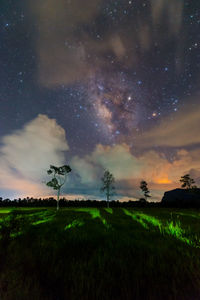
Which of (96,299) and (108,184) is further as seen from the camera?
(108,184)

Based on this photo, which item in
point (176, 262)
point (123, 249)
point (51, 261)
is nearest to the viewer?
point (176, 262)

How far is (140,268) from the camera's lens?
162 centimetres

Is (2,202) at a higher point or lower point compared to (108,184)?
lower

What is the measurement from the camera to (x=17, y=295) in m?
1.12

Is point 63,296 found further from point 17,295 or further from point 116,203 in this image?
point 116,203

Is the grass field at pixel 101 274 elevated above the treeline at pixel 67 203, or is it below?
above

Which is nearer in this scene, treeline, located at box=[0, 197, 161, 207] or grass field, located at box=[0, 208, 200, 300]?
grass field, located at box=[0, 208, 200, 300]

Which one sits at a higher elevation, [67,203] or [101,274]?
[101,274]

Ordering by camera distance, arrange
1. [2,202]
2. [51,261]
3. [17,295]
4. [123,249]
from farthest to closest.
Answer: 1. [2,202]
2. [123,249]
3. [51,261]
4. [17,295]

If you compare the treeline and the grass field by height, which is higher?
the grass field

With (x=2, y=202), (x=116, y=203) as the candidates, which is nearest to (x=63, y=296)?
(x=116, y=203)

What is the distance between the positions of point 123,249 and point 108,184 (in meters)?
59.1

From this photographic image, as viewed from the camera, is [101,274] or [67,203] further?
[67,203]

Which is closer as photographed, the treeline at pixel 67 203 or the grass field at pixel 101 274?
the grass field at pixel 101 274
